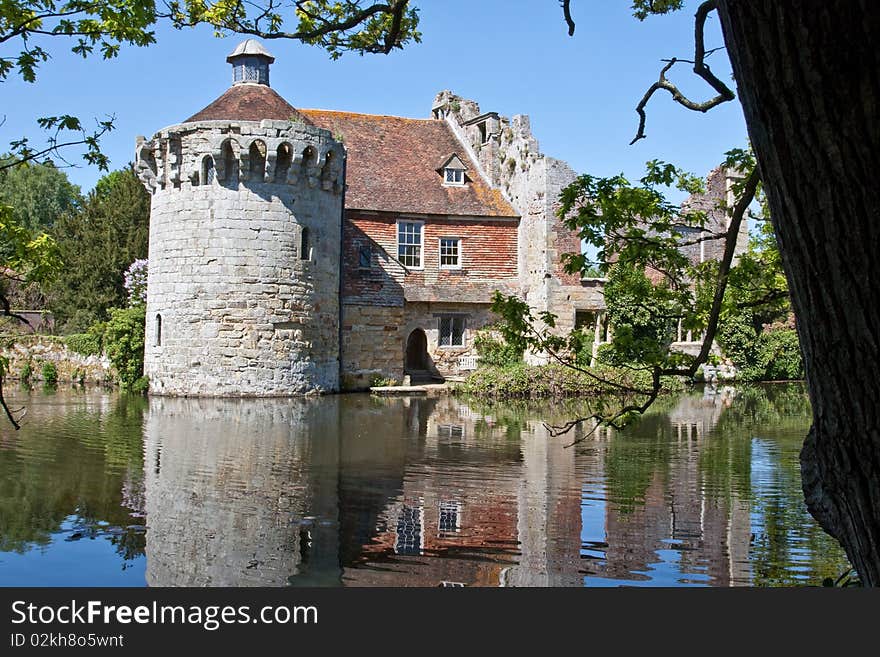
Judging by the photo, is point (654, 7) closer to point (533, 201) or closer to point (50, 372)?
point (533, 201)

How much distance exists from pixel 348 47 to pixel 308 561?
12.8 ft

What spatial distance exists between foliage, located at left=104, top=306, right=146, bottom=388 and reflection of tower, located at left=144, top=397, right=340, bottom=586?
7839mm

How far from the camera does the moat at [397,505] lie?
707 cm

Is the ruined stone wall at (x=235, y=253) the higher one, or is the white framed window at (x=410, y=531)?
the ruined stone wall at (x=235, y=253)

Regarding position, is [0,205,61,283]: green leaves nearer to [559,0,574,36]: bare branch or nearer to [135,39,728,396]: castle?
[559,0,574,36]: bare branch

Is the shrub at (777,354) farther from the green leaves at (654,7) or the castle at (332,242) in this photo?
the green leaves at (654,7)

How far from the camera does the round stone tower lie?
71.8 feet

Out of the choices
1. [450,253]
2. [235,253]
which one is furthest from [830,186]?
[450,253]

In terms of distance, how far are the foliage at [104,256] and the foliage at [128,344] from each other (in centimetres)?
622

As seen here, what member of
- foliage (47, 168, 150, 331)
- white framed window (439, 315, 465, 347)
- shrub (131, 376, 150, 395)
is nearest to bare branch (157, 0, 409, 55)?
shrub (131, 376, 150, 395)

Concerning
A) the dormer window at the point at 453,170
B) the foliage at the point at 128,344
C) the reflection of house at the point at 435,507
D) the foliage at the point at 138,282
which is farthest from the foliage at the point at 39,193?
the reflection of house at the point at 435,507

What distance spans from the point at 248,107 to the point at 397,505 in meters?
16.0

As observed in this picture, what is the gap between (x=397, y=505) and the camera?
9.68 m

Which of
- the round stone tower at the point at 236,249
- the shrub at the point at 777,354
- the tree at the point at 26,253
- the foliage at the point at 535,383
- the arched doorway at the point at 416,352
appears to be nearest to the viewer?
the tree at the point at 26,253
